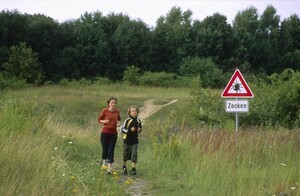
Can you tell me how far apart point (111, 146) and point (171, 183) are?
1.88 meters

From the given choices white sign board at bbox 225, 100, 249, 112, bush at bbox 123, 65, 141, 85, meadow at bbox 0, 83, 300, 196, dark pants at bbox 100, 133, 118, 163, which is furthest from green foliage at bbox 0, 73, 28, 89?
dark pants at bbox 100, 133, 118, 163

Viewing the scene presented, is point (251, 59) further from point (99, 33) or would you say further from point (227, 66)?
point (99, 33)

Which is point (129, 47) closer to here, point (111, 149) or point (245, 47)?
point (245, 47)

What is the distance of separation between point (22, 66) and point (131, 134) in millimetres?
39623

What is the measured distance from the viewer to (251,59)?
67250mm

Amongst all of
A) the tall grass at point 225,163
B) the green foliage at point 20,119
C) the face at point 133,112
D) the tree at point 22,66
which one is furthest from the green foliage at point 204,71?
the face at point 133,112

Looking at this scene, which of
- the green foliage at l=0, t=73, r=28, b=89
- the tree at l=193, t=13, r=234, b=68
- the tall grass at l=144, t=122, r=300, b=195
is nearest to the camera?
the tall grass at l=144, t=122, r=300, b=195

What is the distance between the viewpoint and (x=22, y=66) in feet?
153

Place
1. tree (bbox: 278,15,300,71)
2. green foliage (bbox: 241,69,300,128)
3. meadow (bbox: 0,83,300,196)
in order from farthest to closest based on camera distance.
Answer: tree (bbox: 278,15,300,71)
green foliage (bbox: 241,69,300,128)
meadow (bbox: 0,83,300,196)

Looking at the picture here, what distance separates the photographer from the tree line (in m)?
56.2

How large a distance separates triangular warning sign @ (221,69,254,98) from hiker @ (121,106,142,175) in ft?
11.2

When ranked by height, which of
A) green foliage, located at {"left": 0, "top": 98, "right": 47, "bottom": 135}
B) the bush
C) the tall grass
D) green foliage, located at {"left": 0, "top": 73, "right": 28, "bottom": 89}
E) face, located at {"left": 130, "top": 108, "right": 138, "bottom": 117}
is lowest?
the tall grass

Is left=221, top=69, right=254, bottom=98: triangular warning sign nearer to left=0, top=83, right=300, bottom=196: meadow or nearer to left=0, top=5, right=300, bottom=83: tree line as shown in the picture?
left=0, top=83, right=300, bottom=196: meadow

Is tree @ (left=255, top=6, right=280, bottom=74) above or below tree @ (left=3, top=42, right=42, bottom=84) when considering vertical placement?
above
